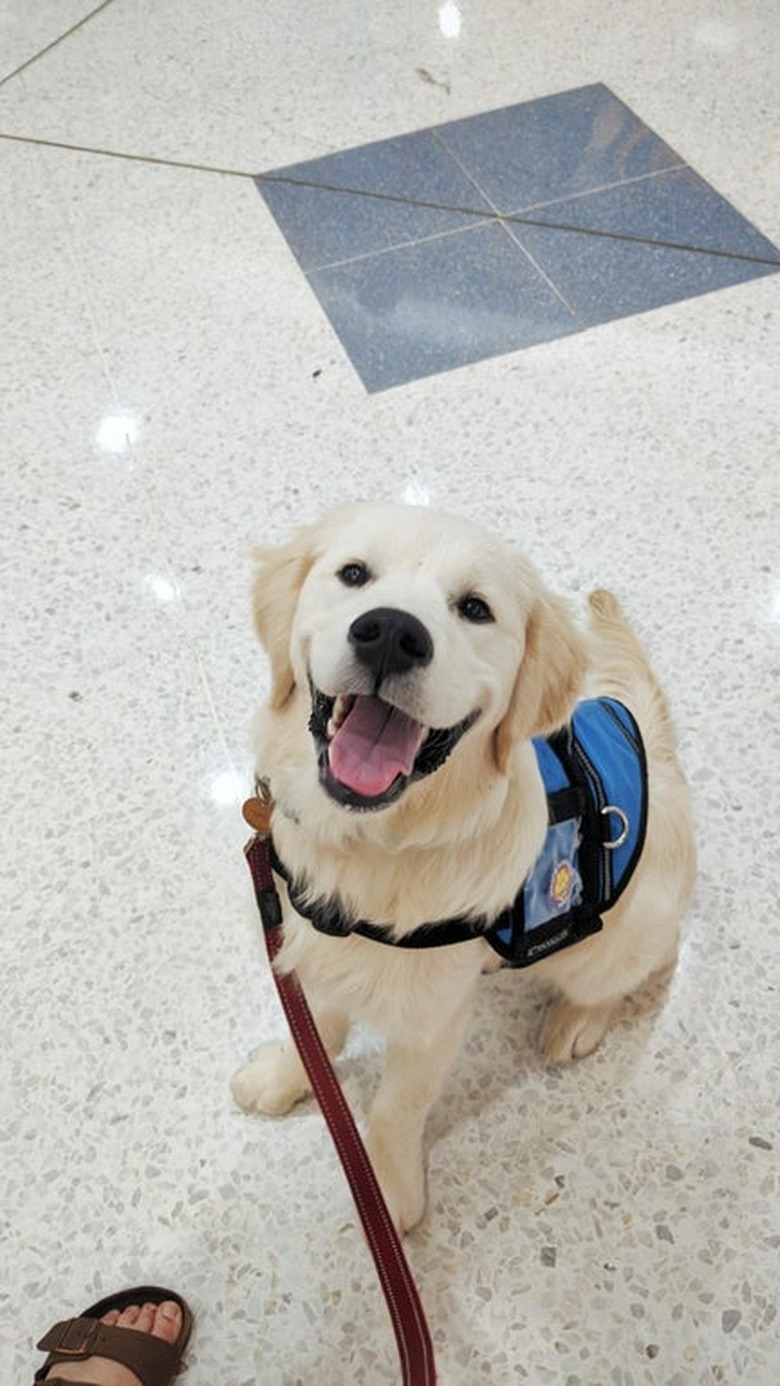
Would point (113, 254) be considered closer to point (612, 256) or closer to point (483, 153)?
point (483, 153)

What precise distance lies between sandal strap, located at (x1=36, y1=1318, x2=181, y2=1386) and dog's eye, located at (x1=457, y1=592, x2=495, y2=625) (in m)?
0.80

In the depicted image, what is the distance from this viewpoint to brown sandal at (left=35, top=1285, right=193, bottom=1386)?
946mm

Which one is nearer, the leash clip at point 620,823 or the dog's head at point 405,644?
the dog's head at point 405,644

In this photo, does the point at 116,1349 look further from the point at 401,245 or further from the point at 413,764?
the point at 401,245

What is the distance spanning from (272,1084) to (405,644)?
2.18 feet

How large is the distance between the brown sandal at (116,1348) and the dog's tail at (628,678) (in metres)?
0.86

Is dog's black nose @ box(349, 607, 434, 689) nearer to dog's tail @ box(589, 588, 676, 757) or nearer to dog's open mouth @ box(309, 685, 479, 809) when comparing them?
dog's open mouth @ box(309, 685, 479, 809)

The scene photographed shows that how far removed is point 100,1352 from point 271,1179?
0.78 feet

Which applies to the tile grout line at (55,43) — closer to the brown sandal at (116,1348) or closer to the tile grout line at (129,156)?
the tile grout line at (129,156)

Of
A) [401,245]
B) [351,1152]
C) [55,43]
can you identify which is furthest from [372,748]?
[55,43]

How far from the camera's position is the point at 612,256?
85.4 inches

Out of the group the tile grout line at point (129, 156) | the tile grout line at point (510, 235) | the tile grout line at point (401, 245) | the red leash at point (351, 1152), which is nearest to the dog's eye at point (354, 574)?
the red leash at point (351, 1152)

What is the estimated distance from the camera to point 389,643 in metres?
0.73

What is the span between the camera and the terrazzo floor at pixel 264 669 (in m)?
1.05
